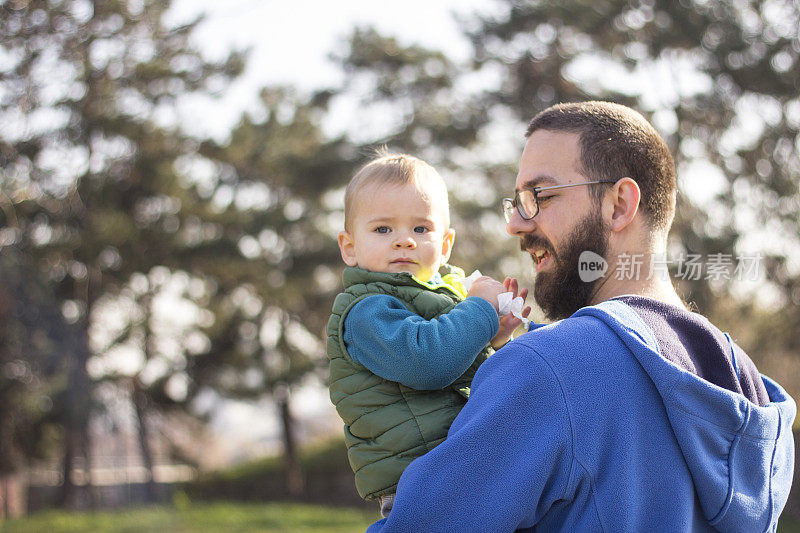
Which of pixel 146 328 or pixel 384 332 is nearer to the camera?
pixel 384 332

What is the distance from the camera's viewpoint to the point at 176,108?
17.7 metres

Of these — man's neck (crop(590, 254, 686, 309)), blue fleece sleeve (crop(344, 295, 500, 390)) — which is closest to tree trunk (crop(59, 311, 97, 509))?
blue fleece sleeve (crop(344, 295, 500, 390))

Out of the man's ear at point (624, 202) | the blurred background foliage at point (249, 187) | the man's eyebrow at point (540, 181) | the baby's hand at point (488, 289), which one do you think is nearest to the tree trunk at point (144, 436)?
the blurred background foliage at point (249, 187)

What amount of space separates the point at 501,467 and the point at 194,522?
1358 centimetres

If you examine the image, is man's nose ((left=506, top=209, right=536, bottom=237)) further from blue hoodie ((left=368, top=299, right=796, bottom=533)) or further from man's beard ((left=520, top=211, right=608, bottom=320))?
blue hoodie ((left=368, top=299, right=796, bottom=533))

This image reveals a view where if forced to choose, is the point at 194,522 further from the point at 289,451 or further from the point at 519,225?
the point at 519,225

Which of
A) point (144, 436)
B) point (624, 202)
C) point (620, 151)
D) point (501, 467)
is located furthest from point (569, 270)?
point (144, 436)

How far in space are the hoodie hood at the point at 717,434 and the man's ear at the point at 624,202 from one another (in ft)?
1.06

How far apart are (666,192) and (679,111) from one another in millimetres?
13854

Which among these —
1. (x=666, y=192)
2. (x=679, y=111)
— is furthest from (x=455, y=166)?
(x=666, y=192)

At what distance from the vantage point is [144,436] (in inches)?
814

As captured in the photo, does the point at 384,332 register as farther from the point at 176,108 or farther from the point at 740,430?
the point at 176,108

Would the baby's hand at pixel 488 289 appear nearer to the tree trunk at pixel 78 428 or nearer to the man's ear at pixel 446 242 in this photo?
the man's ear at pixel 446 242

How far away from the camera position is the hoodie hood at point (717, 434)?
168 centimetres
